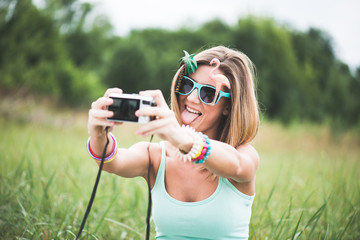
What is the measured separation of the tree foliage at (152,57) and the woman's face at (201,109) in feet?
43.9

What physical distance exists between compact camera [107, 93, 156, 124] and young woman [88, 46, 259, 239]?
0.20 meters

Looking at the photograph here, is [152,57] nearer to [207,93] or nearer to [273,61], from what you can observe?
[273,61]

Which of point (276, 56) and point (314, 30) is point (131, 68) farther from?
point (314, 30)

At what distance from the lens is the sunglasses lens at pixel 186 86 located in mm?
1814

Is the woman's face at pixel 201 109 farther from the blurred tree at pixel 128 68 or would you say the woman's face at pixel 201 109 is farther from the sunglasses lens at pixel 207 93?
the blurred tree at pixel 128 68

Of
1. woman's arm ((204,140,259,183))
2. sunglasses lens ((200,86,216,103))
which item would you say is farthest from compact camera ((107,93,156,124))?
sunglasses lens ((200,86,216,103))

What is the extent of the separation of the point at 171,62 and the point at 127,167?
23.4 m

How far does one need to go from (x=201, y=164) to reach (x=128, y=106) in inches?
24.6

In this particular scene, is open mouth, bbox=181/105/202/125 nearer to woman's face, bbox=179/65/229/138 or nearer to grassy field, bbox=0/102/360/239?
woman's face, bbox=179/65/229/138

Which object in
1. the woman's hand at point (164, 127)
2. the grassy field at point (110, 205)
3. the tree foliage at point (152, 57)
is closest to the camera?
the woman's hand at point (164, 127)

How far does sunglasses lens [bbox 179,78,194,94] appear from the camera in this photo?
181 cm

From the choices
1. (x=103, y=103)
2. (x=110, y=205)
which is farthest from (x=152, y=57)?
(x=103, y=103)

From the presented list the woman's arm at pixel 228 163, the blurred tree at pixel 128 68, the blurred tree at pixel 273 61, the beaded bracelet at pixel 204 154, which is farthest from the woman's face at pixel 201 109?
the blurred tree at pixel 273 61

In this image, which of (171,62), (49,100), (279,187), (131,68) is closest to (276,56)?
(171,62)
